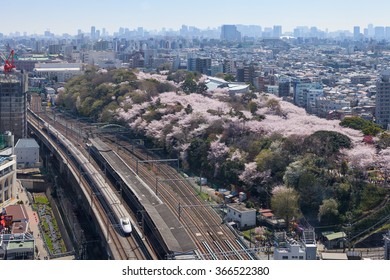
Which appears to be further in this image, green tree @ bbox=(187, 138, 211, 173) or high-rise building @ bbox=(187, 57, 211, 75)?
high-rise building @ bbox=(187, 57, 211, 75)

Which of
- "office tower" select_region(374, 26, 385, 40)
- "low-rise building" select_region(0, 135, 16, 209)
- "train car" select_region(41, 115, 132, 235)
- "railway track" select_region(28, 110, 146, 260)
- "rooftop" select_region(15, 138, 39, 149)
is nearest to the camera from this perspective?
"railway track" select_region(28, 110, 146, 260)

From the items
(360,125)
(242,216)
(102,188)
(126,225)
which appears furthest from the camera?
(360,125)

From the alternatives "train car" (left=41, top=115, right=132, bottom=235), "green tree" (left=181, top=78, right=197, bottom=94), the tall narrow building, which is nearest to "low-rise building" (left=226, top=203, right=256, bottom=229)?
"train car" (left=41, top=115, right=132, bottom=235)

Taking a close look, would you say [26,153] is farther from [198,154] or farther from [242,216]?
[242,216]

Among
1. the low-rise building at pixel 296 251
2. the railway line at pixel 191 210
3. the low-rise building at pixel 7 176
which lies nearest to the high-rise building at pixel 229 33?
the railway line at pixel 191 210

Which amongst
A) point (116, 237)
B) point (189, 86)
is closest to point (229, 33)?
point (189, 86)

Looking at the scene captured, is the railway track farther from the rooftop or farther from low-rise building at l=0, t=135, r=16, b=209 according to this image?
the rooftop

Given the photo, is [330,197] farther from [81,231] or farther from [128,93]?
[128,93]
